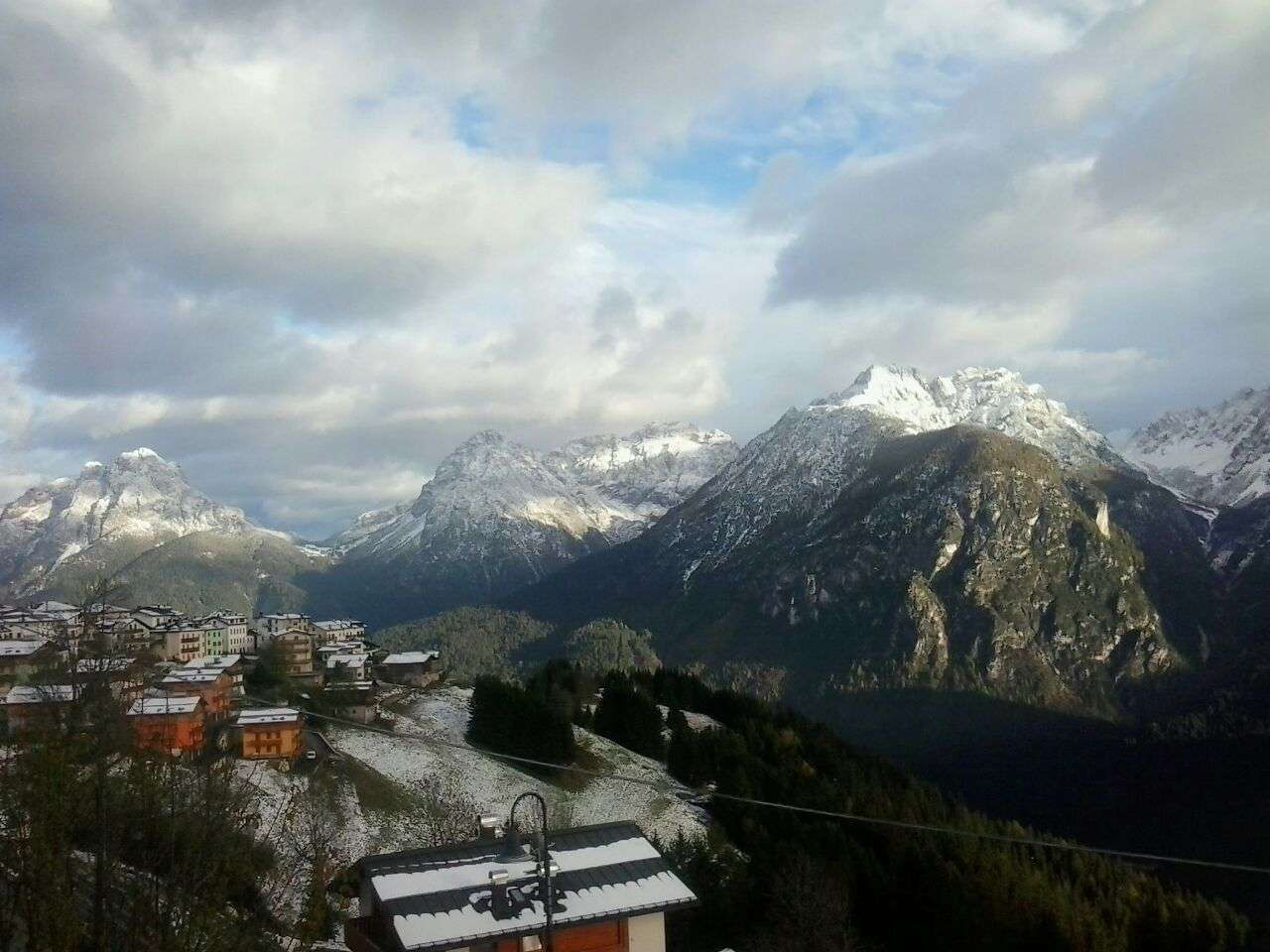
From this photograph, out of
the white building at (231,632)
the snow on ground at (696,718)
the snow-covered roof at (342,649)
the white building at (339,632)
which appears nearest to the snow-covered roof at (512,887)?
the snow on ground at (696,718)

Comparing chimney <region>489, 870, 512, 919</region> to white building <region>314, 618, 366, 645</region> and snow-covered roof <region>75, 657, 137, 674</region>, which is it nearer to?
snow-covered roof <region>75, 657, 137, 674</region>

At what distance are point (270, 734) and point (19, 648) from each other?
112 feet

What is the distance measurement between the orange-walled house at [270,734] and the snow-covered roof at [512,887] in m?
45.4

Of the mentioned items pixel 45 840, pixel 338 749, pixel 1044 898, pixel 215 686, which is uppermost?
pixel 45 840

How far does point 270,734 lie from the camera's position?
77250 millimetres

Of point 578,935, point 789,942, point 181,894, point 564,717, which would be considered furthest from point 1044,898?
point 181,894

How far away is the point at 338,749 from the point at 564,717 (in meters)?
21.8

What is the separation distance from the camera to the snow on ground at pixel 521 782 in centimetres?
7788

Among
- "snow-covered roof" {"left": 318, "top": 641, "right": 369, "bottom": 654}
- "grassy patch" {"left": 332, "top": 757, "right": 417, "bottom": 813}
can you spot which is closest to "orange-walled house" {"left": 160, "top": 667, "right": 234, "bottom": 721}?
"grassy patch" {"left": 332, "top": 757, "right": 417, "bottom": 813}

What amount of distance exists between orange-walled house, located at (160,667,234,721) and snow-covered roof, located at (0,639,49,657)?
45.8 feet

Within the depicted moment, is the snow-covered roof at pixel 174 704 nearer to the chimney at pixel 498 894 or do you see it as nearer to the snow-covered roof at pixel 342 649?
the chimney at pixel 498 894

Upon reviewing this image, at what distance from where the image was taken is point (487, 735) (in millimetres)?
93000

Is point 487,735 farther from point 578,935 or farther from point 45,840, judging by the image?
point 45,840

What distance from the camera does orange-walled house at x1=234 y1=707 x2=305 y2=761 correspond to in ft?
250
